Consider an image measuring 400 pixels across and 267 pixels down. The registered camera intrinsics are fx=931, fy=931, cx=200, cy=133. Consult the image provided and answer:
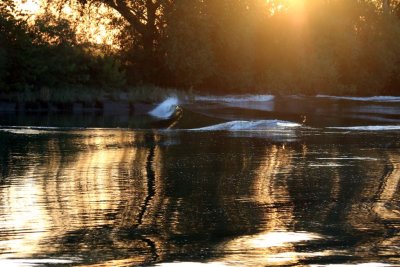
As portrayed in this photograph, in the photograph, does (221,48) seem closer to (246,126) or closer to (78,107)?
(78,107)

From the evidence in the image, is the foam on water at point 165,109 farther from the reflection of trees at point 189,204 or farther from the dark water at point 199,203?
the reflection of trees at point 189,204

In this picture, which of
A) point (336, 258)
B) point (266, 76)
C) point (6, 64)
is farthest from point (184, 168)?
point (266, 76)

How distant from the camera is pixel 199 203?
12141 millimetres

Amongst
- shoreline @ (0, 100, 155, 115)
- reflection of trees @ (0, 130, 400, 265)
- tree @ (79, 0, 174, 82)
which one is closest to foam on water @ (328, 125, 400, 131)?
reflection of trees @ (0, 130, 400, 265)

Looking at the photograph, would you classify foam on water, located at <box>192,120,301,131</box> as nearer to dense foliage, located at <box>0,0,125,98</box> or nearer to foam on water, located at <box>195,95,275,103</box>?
dense foliage, located at <box>0,0,125,98</box>

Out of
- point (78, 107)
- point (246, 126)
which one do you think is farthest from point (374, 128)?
point (78, 107)

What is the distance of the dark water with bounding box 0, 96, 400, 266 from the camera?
8.91 metres

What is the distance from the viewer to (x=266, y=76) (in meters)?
75.1

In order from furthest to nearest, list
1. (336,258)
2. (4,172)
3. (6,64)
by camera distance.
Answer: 1. (6,64)
2. (4,172)
3. (336,258)

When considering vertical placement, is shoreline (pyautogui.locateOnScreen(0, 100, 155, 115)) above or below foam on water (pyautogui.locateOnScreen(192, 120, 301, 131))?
below

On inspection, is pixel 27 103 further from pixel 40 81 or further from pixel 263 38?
pixel 263 38

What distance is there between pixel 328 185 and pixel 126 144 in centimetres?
926

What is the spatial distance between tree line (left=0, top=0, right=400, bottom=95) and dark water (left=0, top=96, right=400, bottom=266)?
105ft

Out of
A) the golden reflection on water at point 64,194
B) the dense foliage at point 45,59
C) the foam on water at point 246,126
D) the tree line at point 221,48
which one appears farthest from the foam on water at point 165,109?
the golden reflection on water at point 64,194
